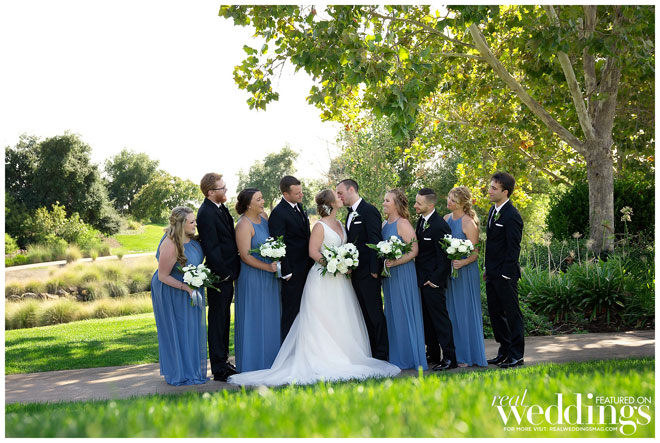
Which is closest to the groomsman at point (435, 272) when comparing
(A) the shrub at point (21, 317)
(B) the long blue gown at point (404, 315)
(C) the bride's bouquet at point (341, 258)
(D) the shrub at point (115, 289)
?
(B) the long blue gown at point (404, 315)

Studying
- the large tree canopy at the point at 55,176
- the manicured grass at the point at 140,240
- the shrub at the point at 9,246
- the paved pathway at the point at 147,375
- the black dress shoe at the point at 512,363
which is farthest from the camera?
the manicured grass at the point at 140,240

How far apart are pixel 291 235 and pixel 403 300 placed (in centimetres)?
154

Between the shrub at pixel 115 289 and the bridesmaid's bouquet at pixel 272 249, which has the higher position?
the bridesmaid's bouquet at pixel 272 249

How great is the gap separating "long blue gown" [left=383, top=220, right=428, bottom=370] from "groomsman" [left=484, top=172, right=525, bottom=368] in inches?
36.1

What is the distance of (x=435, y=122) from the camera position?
55.0ft

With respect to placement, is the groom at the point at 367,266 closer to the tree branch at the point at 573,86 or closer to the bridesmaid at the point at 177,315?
the bridesmaid at the point at 177,315

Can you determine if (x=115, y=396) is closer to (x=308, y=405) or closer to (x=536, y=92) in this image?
(x=308, y=405)

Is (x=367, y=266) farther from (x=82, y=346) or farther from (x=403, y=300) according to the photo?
(x=82, y=346)

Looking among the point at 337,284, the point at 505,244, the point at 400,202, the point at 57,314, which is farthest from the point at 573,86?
the point at 57,314

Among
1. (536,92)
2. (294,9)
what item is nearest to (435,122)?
(536,92)

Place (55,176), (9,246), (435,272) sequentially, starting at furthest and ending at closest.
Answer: (55,176) → (9,246) → (435,272)

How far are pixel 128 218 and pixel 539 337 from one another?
42891 mm

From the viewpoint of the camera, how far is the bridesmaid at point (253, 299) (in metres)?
6.88

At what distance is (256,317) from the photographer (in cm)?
694
